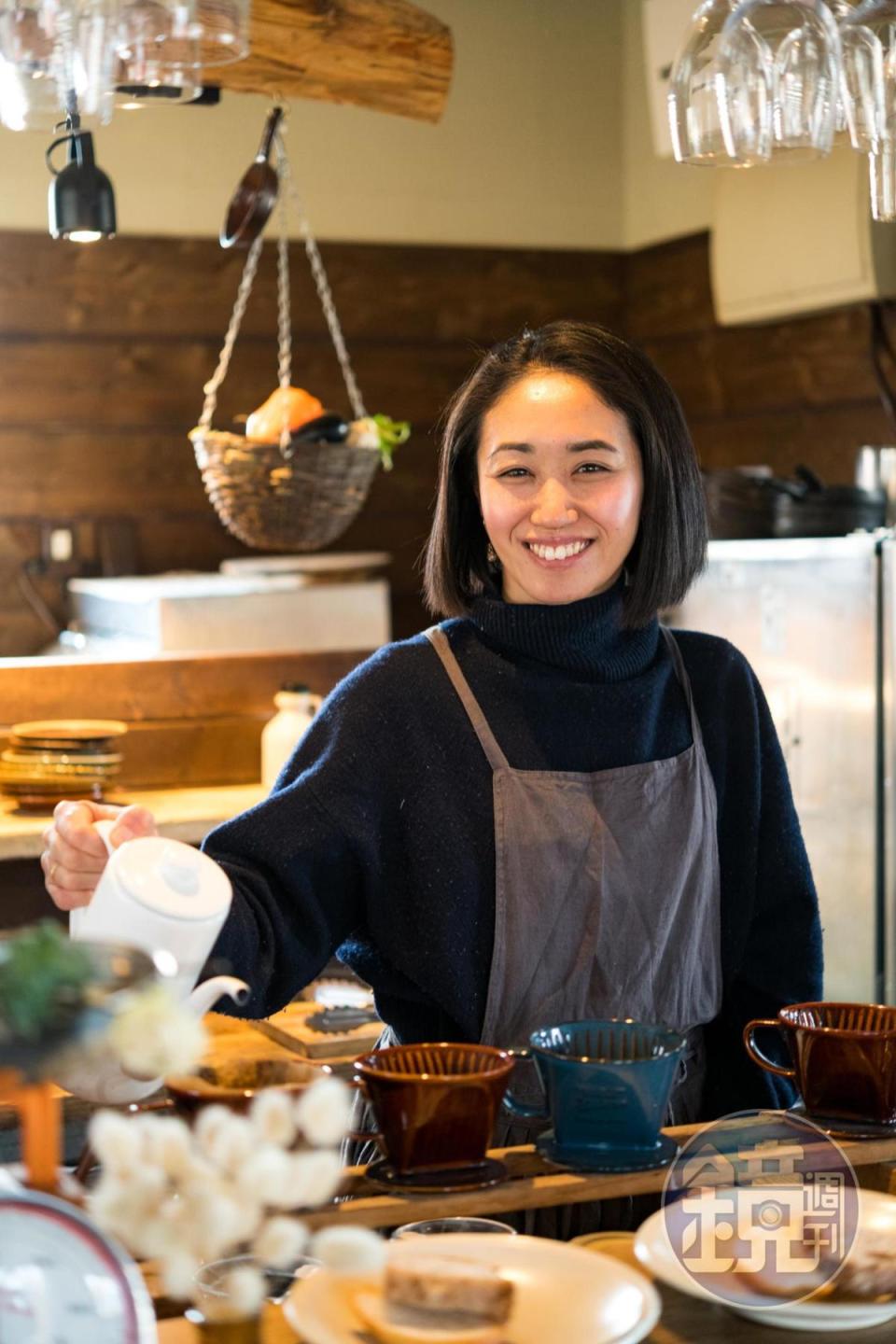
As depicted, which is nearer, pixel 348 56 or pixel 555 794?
pixel 555 794

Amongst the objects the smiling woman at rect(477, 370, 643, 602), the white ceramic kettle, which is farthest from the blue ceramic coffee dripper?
the smiling woman at rect(477, 370, 643, 602)

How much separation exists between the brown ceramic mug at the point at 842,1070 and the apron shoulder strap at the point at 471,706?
446 millimetres

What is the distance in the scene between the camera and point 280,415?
3.56 metres

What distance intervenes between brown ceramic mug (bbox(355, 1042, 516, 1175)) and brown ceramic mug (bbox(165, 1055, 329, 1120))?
0.19 ft

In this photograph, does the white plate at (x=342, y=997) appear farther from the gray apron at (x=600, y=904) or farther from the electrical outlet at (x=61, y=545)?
the electrical outlet at (x=61, y=545)

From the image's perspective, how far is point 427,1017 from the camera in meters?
1.83

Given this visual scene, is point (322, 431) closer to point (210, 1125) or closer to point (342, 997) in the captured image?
point (342, 997)

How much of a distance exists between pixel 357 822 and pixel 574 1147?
495mm

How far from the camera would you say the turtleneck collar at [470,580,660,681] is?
1883 mm

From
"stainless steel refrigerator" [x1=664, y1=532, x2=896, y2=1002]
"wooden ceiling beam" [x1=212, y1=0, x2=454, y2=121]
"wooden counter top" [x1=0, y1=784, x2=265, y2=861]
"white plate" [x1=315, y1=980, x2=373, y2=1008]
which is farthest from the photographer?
"stainless steel refrigerator" [x1=664, y1=532, x2=896, y2=1002]

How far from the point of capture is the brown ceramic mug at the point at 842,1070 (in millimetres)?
1432

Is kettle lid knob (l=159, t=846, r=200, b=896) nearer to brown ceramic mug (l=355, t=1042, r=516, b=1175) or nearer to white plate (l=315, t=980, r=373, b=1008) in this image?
brown ceramic mug (l=355, t=1042, r=516, b=1175)

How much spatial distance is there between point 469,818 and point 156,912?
1.76ft

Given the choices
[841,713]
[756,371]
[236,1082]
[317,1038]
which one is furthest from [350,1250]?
[756,371]
